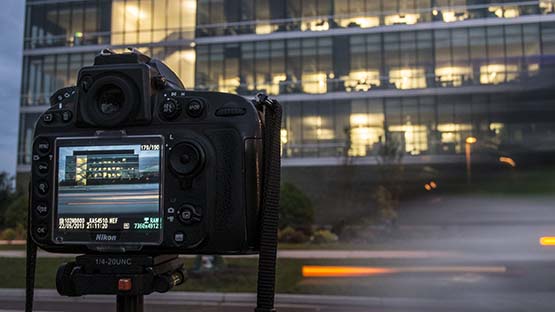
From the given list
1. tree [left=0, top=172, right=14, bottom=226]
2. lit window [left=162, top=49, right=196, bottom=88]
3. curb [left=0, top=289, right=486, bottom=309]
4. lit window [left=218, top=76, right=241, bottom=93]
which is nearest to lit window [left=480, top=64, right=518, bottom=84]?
curb [left=0, top=289, right=486, bottom=309]

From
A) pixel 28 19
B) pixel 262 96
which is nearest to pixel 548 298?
pixel 262 96

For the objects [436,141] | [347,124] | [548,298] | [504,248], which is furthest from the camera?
[347,124]

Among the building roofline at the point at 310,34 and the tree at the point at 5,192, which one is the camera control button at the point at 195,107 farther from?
the building roofline at the point at 310,34

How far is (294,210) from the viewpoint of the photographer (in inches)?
886

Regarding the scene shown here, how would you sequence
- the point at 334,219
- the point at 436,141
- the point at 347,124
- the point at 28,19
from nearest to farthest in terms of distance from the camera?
1. the point at 334,219
2. the point at 436,141
3. the point at 347,124
4. the point at 28,19

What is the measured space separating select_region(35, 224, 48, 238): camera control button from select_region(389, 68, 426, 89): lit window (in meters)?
29.1

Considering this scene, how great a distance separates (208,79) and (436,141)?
13.1 m

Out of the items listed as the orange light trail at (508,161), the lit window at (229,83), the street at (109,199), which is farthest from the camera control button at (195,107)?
the lit window at (229,83)

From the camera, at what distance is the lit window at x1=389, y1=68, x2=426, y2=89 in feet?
96.7

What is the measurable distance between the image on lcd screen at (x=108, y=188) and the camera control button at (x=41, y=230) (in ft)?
0.16

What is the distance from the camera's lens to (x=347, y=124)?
29.6 m

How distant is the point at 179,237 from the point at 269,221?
253 mm

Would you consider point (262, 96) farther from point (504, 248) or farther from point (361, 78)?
point (361, 78)

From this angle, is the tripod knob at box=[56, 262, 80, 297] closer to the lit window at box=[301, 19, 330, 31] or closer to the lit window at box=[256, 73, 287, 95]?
the lit window at box=[256, 73, 287, 95]
